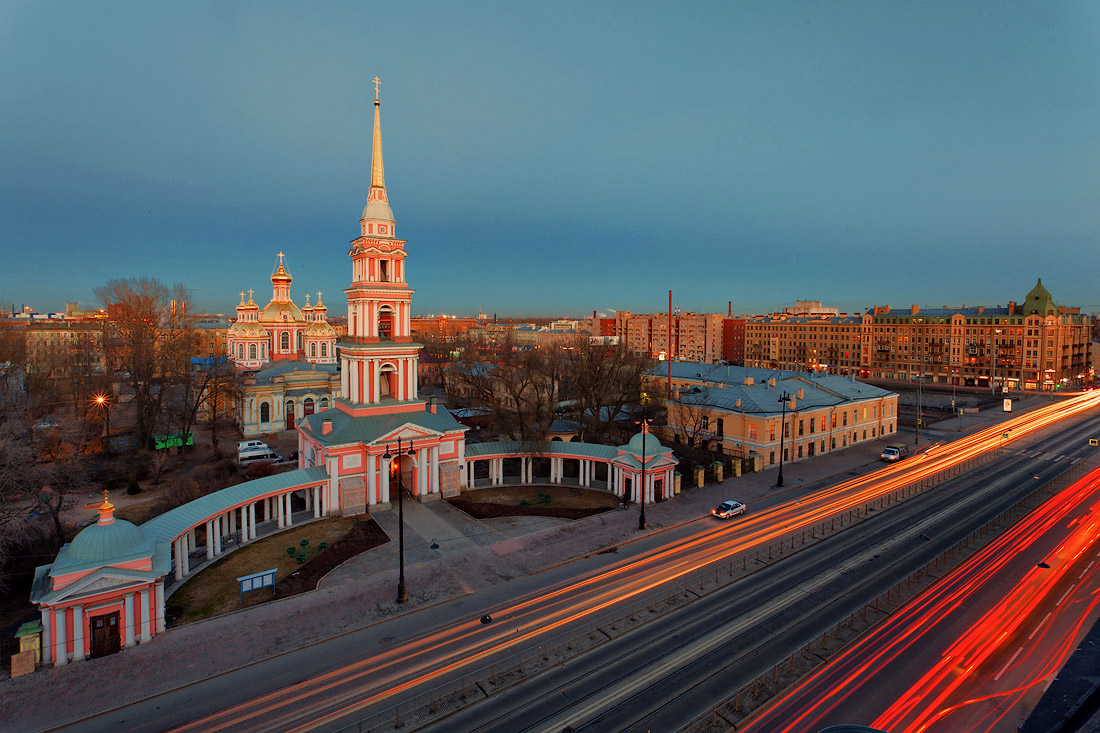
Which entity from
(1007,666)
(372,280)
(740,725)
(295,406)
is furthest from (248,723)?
(295,406)

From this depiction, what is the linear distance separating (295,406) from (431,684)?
4409 centimetres

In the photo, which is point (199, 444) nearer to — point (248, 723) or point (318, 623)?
point (318, 623)

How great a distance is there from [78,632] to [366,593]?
29.1ft

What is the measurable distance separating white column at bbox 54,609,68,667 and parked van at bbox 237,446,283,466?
24.8 m

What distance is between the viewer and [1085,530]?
1102 inches

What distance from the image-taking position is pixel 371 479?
104ft

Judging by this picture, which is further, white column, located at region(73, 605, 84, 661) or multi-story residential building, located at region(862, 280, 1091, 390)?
multi-story residential building, located at region(862, 280, 1091, 390)

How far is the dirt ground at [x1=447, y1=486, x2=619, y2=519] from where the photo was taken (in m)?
31.0

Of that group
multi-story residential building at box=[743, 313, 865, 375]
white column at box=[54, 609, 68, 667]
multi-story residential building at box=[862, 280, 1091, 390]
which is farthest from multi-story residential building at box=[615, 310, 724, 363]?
white column at box=[54, 609, 68, 667]

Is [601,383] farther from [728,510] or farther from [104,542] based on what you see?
[104,542]

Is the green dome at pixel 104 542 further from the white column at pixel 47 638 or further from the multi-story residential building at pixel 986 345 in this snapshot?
the multi-story residential building at pixel 986 345

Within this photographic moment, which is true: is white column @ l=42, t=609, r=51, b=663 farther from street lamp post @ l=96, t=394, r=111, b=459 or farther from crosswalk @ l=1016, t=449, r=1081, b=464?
crosswalk @ l=1016, t=449, r=1081, b=464

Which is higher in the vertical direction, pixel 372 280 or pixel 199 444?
pixel 372 280

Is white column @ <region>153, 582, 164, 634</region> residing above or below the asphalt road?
above
